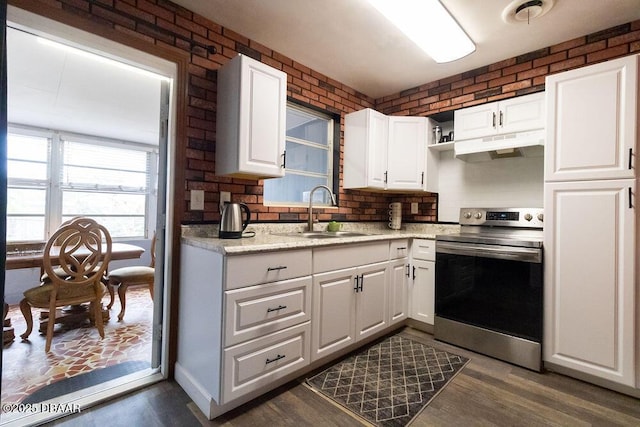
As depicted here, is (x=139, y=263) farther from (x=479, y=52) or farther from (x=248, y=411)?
(x=479, y=52)

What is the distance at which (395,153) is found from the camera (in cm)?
301

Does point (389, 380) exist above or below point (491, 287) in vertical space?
below

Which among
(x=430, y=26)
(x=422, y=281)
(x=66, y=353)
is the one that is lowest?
(x=66, y=353)

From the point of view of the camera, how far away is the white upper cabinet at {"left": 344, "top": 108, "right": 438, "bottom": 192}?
9.66 ft

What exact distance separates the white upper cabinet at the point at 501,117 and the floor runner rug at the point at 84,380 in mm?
3182

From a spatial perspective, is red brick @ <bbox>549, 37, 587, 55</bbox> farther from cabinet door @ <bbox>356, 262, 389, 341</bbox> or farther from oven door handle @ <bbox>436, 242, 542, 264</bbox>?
cabinet door @ <bbox>356, 262, 389, 341</bbox>

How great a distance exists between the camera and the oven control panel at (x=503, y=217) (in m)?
2.40

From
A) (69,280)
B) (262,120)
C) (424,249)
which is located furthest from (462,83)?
(69,280)

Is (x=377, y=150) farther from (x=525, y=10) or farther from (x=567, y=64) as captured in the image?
(x=567, y=64)

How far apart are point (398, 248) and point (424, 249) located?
25cm

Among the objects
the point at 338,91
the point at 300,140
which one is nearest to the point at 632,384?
the point at 300,140

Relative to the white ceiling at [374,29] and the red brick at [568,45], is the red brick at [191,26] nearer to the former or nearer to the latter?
the white ceiling at [374,29]

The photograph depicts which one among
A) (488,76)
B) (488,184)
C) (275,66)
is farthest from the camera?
(488,184)

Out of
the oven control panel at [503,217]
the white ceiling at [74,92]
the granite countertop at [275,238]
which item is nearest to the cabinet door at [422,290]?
the granite countertop at [275,238]
